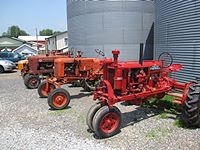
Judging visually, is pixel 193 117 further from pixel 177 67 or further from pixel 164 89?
pixel 177 67

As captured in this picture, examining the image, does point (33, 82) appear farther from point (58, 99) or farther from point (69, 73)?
point (58, 99)

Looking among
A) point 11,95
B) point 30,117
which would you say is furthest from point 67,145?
point 11,95

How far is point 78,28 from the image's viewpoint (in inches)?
595

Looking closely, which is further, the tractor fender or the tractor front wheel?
the tractor front wheel

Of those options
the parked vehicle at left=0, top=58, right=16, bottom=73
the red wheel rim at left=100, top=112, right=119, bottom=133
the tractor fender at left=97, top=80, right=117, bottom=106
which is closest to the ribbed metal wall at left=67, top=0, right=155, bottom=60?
the parked vehicle at left=0, top=58, right=16, bottom=73

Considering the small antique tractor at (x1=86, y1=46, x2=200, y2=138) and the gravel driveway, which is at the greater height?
the small antique tractor at (x1=86, y1=46, x2=200, y2=138)

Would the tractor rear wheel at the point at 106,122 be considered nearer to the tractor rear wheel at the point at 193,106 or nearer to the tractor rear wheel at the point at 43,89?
the tractor rear wheel at the point at 193,106

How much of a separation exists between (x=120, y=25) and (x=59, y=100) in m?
7.94

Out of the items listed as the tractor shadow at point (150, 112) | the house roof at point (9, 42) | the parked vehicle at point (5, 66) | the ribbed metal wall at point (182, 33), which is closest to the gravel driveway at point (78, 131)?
the tractor shadow at point (150, 112)

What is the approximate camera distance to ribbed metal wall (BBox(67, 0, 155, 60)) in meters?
13.3

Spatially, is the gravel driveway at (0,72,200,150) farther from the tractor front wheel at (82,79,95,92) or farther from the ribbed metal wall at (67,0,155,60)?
the ribbed metal wall at (67,0,155,60)

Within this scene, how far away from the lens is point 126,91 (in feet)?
16.6

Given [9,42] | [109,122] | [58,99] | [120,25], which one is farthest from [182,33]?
[9,42]

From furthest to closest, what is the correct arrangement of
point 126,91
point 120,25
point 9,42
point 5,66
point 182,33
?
1. point 9,42
2. point 5,66
3. point 120,25
4. point 182,33
5. point 126,91
